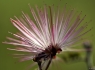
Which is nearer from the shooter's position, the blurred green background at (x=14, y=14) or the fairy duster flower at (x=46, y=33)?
the fairy duster flower at (x=46, y=33)

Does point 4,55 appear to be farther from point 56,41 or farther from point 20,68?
point 56,41

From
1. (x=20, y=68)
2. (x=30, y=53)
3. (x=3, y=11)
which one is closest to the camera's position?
(x=30, y=53)

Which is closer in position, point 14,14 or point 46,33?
point 46,33

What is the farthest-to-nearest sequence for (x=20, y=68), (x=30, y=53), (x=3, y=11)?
(x=3, y=11) < (x=20, y=68) < (x=30, y=53)

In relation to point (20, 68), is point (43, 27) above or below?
above

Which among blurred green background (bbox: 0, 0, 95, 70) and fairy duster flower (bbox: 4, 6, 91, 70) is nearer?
fairy duster flower (bbox: 4, 6, 91, 70)

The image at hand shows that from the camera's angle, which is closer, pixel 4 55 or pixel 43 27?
pixel 43 27

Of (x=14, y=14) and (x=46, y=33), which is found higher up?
(x=14, y=14)

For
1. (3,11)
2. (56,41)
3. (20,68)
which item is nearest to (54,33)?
(56,41)
